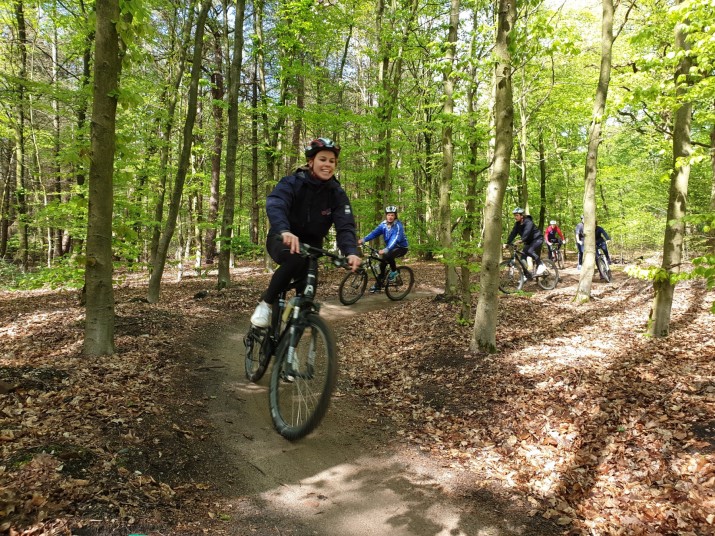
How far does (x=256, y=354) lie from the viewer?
5660mm

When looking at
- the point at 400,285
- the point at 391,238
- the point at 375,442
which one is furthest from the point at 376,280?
the point at 375,442

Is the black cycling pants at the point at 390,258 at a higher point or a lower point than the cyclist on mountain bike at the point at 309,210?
lower

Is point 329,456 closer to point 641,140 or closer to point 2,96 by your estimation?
point 2,96

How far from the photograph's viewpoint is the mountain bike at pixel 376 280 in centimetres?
1213

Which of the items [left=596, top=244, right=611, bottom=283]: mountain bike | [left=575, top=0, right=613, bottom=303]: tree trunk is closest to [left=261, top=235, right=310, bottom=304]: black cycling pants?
[left=575, top=0, right=613, bottom=303]: tree trunk

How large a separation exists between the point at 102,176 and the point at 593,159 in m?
12.1

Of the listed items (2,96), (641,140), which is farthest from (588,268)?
(641,140)

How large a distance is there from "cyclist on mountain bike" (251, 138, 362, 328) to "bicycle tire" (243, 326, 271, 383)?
30.1 inches

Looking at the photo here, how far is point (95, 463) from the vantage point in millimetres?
3068

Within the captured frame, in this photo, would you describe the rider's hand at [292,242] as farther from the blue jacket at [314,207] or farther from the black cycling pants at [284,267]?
the blue jacket at [314,207]

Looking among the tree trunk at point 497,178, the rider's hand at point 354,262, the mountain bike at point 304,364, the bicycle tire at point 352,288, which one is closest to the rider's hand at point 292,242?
the mountain bike at point 304,364

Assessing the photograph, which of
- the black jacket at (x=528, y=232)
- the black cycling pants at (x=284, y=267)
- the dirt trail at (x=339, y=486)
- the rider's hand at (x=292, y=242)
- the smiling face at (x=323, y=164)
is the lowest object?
the dirt trail at (x=339, y=486)

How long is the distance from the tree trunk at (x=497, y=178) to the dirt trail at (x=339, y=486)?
2623 millimetres

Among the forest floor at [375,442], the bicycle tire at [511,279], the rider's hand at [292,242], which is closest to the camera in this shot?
the forest floor at [375,442]
